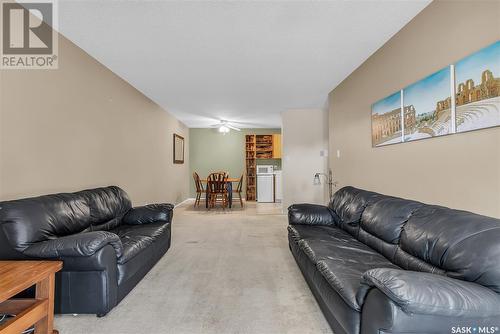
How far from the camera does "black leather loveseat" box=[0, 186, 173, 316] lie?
5.64ft

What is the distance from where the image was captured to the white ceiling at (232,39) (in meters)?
2.19

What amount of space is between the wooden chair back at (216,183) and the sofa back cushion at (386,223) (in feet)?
14.4

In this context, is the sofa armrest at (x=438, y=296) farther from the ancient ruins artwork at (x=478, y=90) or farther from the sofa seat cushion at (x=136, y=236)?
the sofa seat cushion at (x=136, y=236)

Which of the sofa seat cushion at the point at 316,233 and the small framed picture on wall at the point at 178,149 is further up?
the small framed picture on wall at the point at 178,149

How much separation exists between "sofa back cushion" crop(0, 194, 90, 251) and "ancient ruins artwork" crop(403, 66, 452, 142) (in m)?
3.16

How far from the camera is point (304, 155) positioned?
594 cm

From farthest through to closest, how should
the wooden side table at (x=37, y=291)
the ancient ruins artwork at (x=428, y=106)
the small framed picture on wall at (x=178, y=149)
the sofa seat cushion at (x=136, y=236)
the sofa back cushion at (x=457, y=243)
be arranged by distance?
the small framed picture on wall at (x=178, y=149), the sofa seat cushion at (x=136, y=236), the ancient ruins artwork at (x=428, y=106), the wooden side table at (x=37, y=291), the sofa back cushion at (x=457, y=243)

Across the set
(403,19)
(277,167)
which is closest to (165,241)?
(403,19)

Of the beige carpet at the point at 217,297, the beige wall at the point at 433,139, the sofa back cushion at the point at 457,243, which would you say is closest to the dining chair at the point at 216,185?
the beige carpet at the point at 217,297

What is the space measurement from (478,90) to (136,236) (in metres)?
3.02

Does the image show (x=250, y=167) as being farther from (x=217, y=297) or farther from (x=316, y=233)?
(x=217, y=297)

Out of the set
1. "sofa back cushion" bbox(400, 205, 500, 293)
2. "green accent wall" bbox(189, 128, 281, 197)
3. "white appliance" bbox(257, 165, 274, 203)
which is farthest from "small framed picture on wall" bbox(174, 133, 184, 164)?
"sofa back cushion" bbox(400, 205, 500, 293)

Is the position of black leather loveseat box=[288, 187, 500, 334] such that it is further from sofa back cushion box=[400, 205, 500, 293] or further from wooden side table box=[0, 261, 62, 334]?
wooden side table box=[0, 261, 62, 334]

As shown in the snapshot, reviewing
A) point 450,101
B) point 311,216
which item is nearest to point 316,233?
point 311,216
